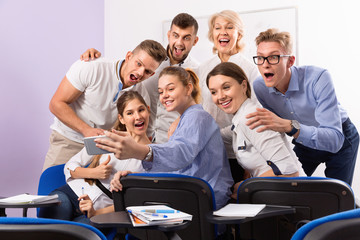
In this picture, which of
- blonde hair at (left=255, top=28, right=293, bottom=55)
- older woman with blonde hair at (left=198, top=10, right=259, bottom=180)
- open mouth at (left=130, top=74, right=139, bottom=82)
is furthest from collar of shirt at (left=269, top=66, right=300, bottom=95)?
open mouth at (left=130, top=74, right=139, bottom=82)

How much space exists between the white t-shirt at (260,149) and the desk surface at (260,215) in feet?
1.42

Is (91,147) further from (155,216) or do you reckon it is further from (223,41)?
(223,41)

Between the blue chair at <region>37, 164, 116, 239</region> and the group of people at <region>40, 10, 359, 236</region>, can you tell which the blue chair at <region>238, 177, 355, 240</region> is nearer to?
the group of people at <region>40, 10, 359, 236</region>

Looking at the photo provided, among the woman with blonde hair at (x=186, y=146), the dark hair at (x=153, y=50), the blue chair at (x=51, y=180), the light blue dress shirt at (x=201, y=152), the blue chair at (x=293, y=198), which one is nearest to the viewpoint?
the blue chair at (x=293, y=198)

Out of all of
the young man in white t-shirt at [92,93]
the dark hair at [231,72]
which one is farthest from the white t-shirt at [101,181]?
the dark hair at [231,72]

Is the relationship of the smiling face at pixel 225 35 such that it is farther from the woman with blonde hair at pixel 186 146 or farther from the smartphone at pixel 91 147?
the smartphone at pixel 91 147

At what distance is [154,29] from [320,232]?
15.6ft

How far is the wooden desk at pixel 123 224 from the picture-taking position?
1387 mm

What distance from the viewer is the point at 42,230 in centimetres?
88

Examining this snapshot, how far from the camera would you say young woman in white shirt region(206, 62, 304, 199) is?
2086 millimetres

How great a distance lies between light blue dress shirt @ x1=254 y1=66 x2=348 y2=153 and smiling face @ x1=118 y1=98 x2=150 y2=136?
78 centimetres

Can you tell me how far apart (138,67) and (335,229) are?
221cm

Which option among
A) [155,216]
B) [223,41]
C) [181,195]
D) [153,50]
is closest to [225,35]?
[223,41]

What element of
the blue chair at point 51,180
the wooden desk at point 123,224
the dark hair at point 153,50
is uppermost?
the dark hair at point 153,50
